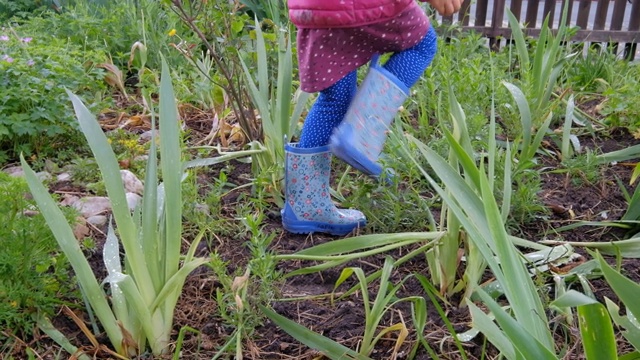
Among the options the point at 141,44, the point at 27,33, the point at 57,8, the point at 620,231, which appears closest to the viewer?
the point at 620,231

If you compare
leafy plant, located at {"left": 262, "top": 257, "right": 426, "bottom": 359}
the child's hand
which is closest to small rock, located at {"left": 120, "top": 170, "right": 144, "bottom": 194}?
leafy plant, located at {"left": 262, "top": 257, "right": 426, "bottom": 359}

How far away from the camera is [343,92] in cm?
195

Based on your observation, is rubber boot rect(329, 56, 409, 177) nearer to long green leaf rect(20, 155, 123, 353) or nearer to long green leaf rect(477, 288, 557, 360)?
long green leaf rect(20, 155, 123, 353)

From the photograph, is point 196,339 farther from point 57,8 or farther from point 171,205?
point 57,8

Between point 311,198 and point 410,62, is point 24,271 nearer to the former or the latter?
point 311,198

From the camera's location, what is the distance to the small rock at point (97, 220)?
2.04m

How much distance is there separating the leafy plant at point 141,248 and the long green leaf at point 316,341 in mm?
214

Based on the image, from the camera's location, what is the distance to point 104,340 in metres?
1.54

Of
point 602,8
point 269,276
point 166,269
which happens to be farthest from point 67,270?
point 602,8

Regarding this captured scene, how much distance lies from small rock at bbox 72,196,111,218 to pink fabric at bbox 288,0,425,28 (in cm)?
80

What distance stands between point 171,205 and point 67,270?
459 millimetres

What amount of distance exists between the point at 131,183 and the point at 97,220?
256mm

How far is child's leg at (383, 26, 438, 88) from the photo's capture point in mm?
1934

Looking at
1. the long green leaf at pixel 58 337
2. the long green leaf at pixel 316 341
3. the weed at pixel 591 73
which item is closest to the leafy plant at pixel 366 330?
the long green leaf at pixel 316 341
